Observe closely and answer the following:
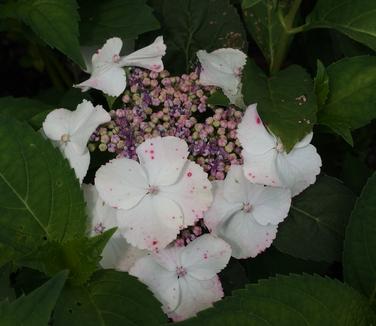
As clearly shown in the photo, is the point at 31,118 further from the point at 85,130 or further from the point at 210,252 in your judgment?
the point at 210,252

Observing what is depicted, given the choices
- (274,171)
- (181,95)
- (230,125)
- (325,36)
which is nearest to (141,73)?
(181,95)

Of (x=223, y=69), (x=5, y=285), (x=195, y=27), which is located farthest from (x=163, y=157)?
(x=195, y=27)

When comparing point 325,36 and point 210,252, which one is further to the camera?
point 325,36

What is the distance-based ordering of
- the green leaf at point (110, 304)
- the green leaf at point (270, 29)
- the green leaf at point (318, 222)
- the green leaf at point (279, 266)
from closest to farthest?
the green leaf at point (110, 304) → the green leaf at point (318, 222) → the green leaf at point (270, 29) → the green leaf at point (279, 266)

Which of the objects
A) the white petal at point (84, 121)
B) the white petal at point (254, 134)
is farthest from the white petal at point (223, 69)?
the white petal at point (84, 121)

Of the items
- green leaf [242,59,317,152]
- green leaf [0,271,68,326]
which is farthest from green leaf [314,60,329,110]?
green leaf [0,271,68,326]

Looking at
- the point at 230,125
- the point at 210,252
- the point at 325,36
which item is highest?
the point at 230,125

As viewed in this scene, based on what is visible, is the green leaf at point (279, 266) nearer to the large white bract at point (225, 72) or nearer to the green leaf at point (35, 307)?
the large white bract at point (225, 72)
